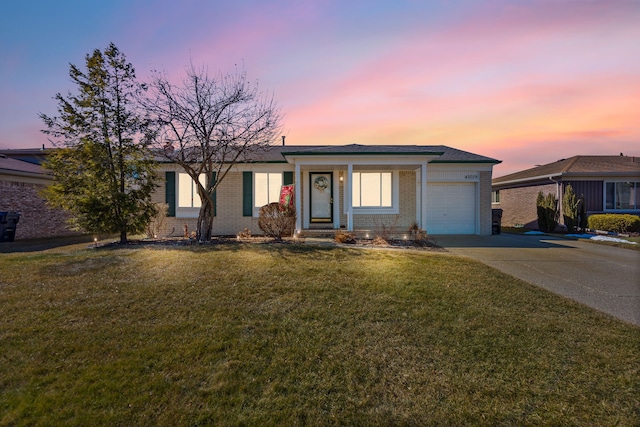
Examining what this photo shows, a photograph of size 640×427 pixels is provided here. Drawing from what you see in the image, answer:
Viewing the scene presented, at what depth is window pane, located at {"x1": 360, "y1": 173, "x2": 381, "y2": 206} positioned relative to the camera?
13047 millimetres

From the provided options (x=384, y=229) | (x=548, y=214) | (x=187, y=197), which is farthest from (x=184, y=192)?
(x=548, y=214)

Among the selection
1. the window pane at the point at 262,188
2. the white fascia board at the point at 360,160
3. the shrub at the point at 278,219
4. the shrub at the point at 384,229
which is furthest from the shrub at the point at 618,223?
the window pane at the point at 262,188

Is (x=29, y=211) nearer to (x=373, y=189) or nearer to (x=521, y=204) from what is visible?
(x=373, y=189)

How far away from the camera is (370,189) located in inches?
514

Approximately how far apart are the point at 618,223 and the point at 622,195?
3.23m

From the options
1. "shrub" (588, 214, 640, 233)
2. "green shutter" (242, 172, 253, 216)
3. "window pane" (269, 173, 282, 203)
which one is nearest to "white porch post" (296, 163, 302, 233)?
"window pane" (269, 173, 282, 203)

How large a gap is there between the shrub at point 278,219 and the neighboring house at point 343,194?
300 centimetres

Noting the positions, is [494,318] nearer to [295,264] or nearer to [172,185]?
[295,264]

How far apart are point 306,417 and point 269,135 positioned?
8.49 m

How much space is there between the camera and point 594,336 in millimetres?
3797

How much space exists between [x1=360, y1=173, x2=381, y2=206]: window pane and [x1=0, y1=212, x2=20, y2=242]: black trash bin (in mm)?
13511

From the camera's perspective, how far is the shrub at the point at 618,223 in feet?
44.9

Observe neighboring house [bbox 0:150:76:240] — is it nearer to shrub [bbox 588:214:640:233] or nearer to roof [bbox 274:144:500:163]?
roof [bbox 274:144:500:163]

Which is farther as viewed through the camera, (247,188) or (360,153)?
(247,188)
